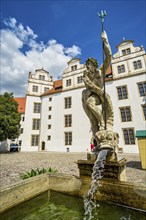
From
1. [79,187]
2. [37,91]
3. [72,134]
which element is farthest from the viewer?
[37,91]

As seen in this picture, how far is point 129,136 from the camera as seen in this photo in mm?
16750

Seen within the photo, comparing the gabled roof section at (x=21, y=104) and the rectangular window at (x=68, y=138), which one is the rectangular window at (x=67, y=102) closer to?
the rectangular window at (x=68, y=138)

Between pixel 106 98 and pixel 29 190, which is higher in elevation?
pixel 106 98

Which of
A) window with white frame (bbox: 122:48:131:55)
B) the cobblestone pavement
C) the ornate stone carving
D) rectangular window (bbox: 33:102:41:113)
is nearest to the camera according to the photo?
the ornate stone carving

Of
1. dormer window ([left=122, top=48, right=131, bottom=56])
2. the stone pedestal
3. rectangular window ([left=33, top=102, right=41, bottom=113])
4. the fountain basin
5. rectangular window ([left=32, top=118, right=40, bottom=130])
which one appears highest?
dormer window ([left=122, top=48, right=131, bottom=56])

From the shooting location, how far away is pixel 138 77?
17.4 m

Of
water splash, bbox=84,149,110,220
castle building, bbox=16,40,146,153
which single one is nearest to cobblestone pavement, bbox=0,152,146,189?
water splash, bbox=84,149,110,220

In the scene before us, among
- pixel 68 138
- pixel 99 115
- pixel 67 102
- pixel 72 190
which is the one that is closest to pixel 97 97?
pixel 99 115

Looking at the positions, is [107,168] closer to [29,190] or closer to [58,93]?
[29,190]

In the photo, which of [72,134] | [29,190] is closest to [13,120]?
[72,134]

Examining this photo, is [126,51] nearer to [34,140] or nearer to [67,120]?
[67,120]

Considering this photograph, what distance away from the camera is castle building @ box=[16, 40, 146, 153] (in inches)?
674

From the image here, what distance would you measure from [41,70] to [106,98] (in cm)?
2661

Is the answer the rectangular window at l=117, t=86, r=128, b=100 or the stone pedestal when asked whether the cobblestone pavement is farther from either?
the rectangular window at l=117, t=86, r=128, b=100
